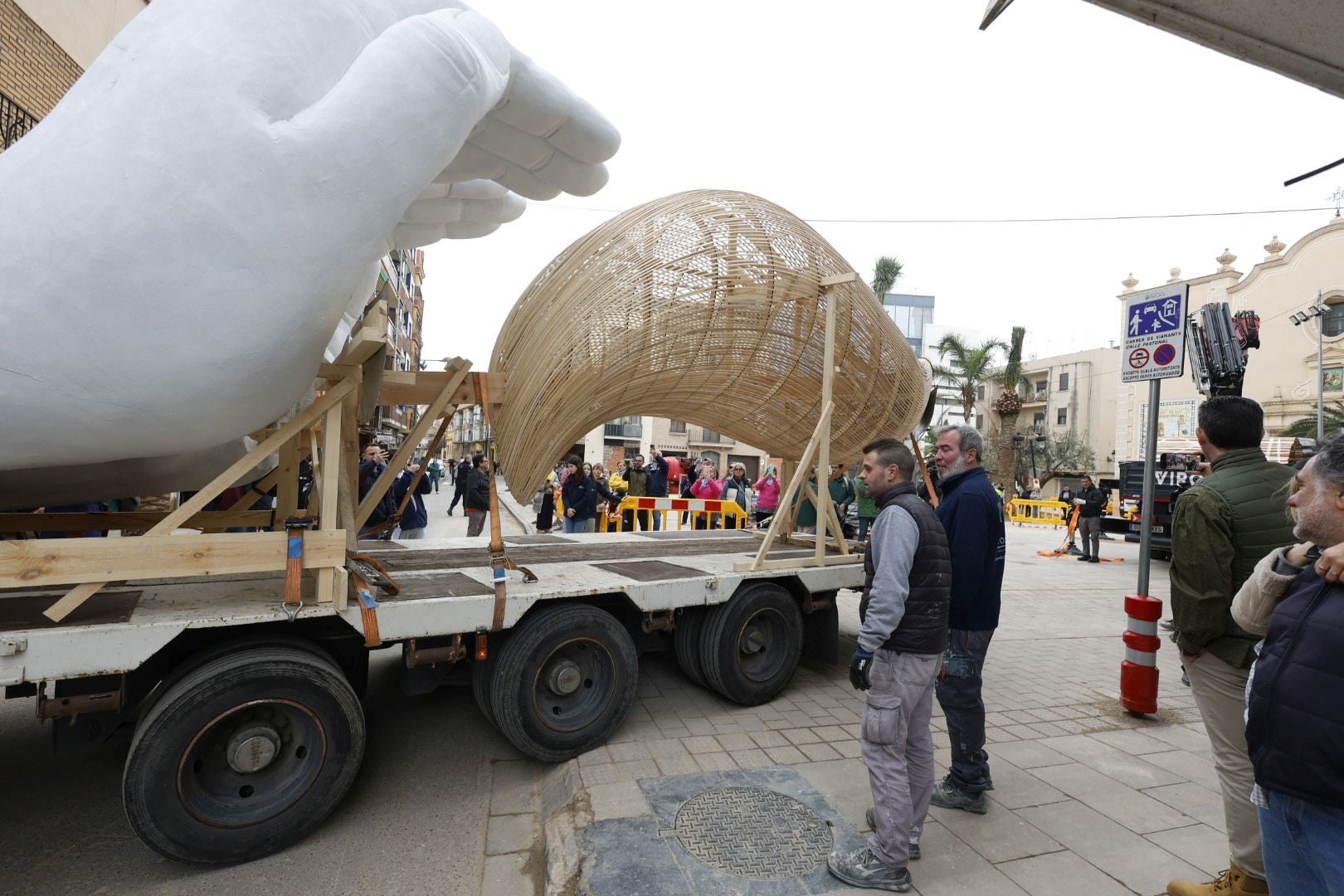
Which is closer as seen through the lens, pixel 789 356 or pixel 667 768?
pixel 667 768

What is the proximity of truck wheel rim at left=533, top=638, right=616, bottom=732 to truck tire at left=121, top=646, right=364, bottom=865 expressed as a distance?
0.98 meters

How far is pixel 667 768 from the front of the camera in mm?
3674

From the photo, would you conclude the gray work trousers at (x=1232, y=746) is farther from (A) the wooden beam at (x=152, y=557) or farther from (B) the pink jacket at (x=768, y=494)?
(B) the pink jacket at (x=768, y=494)

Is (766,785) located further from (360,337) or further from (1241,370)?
(1241,370)

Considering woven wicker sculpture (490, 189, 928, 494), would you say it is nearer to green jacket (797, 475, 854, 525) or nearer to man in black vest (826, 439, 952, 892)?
green jacket (797, 475, 854, 525)

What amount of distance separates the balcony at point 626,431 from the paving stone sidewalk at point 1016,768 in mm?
42493

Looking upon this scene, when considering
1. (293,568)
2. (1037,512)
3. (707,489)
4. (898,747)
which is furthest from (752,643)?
(1037,512)

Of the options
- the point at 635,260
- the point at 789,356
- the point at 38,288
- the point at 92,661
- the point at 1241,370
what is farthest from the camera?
the point at 1241,370

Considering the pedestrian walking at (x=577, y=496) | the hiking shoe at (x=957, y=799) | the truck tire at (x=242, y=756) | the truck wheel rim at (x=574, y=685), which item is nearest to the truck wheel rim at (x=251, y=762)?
the truck tire at (x=242, y=756)

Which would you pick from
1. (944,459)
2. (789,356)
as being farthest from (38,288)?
(789,356)

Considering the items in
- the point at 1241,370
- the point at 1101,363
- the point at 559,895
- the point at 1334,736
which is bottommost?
the point at 559,895

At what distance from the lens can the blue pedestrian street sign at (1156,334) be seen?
4918 mm

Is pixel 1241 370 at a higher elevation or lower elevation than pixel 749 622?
higher

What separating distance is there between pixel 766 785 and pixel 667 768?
56 centimetres
